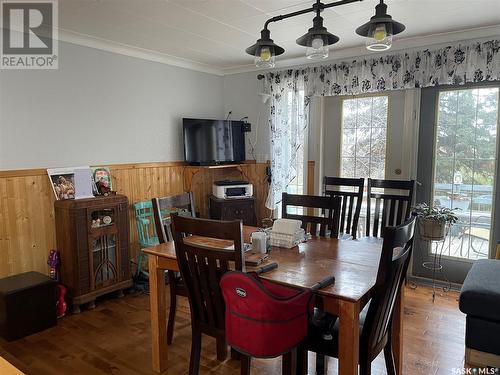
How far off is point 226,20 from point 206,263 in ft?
6.64

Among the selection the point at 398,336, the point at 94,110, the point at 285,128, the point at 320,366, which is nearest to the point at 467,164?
the point at 285,128

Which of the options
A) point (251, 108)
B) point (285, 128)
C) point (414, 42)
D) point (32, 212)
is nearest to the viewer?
point (32, 212)

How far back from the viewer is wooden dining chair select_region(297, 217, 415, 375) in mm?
1559

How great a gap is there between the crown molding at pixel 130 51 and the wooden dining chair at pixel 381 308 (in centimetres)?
304

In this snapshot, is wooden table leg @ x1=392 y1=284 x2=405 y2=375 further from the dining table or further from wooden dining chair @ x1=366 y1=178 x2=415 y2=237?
wooden dining chair @ x1=366 y1=178 x2=415 y2=237

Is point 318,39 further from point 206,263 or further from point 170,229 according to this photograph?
point 170,229

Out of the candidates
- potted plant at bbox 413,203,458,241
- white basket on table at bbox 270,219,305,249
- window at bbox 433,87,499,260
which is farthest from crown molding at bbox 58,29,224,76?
potted plant at bbox 413,203,458,241

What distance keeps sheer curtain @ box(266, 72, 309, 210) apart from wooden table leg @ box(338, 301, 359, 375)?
2.82 metres

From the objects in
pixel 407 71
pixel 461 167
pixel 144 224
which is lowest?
pixel 144 224

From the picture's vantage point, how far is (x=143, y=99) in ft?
12.8

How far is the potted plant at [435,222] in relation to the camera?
329 centimetres

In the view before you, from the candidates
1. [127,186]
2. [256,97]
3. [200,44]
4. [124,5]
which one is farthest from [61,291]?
[256,97]

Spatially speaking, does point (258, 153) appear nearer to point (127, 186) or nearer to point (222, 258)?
point (127, 186)

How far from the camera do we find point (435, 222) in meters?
3.29
